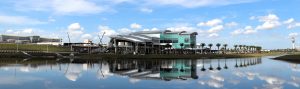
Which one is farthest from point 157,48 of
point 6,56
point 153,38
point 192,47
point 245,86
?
point 245,86

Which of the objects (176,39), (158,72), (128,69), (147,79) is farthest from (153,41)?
(147,79)

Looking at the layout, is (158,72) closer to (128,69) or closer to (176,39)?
(128,69)

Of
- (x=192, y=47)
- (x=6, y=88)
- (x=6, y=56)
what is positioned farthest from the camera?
(x=192, y=47)

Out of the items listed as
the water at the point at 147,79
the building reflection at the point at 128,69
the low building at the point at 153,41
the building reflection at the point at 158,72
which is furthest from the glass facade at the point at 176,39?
the water at the point at 147,79

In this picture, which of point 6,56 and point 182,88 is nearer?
point 182,88

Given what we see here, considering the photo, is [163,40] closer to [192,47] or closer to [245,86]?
[192,47]

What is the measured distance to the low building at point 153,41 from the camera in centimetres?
15936

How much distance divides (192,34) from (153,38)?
20.9m

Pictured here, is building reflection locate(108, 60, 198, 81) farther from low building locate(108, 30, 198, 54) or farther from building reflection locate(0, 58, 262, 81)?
low building locate(108, 30, 198, 54)

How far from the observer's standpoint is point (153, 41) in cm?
17050

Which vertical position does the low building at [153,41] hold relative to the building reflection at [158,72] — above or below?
above

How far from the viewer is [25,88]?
105ft

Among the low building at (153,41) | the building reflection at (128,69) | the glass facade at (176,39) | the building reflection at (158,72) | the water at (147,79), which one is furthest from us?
the glass facade at (176,39)

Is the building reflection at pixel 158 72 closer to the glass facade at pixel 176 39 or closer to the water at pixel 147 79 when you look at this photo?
the water at pixel 147 79
